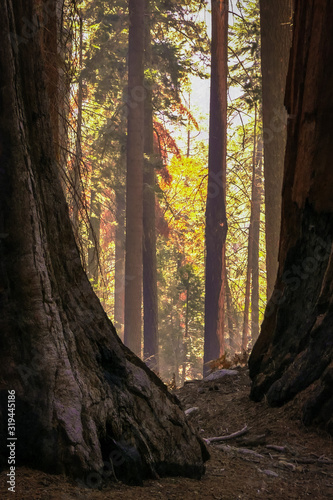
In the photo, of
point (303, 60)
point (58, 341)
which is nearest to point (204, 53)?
point (303, 60)

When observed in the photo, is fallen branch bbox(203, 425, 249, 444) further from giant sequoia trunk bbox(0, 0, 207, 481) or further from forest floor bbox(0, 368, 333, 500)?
giant sequoia trunk bbox(0, 0, 207, 481)

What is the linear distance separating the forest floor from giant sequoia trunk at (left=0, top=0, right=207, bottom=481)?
13cm

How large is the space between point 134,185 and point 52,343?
1281 centimetres

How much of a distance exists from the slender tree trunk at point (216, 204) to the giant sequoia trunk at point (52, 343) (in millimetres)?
12501

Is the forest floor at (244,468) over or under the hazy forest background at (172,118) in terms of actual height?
under

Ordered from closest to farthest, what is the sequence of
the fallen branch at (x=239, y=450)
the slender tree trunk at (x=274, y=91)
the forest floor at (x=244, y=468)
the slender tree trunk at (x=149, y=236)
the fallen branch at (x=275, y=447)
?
1. the forest floor at (x=244, y=468)
2. the fallen branch at (x=239, y=450)
3. the fallen branch at (x=275, y=447)
4. the slender tree trunk at (x=274, y=91)
5. the slender tree trunk at (x=149, y=236)

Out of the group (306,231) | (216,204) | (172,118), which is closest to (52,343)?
(306,231)

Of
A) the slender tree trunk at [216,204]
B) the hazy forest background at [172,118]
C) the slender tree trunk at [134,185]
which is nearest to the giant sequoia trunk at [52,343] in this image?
the hazy forest background at [172,118]

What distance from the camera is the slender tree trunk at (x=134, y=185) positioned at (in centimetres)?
1505

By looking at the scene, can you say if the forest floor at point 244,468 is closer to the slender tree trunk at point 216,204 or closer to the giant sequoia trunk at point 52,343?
the giant sequoia trunk at point 52,343

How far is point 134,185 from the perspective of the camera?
15312 millimetres

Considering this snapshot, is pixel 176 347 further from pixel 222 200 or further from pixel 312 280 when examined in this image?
pixel 312 280

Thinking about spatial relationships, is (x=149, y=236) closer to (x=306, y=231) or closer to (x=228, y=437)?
(x=306, y=231)

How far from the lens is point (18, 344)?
271cm
